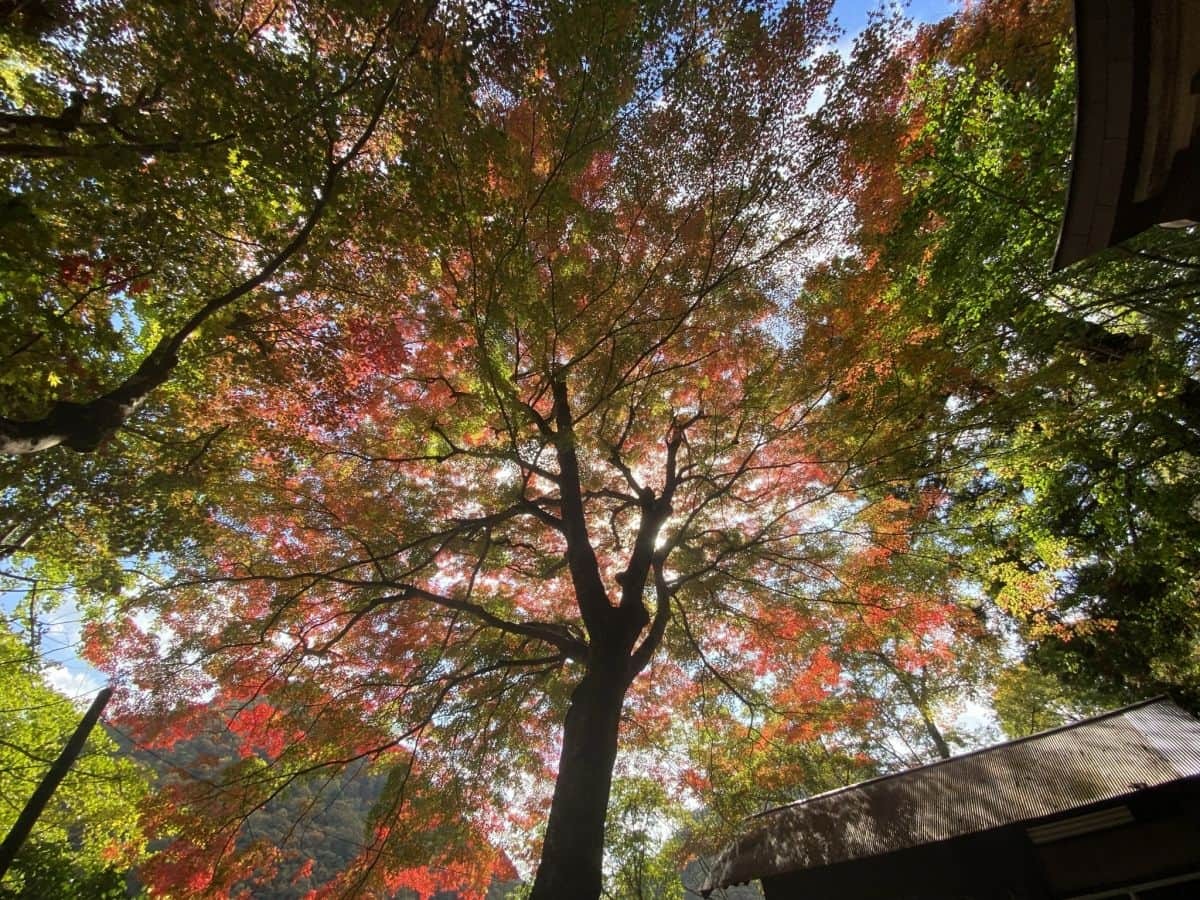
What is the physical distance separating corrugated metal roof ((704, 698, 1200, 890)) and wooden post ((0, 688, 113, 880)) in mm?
10818

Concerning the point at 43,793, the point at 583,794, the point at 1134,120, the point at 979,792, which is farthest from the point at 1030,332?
the point at 43,793

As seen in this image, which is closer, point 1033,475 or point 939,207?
point 939,207

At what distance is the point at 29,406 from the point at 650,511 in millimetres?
7395

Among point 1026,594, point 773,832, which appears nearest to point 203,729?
point 773,832

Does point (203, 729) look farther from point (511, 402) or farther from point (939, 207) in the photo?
point (939, 207)

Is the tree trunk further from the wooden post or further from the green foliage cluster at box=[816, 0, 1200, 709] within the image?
Answer: the wooden post

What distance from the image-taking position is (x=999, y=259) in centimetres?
571

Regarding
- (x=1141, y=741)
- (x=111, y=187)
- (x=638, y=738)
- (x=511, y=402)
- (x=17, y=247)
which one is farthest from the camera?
(x=638, y=738)

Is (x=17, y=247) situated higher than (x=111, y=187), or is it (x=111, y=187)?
(x=111, y=187)

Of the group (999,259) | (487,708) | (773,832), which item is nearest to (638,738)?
(773,832)

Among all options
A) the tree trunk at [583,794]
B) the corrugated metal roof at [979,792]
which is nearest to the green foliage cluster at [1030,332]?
the corrugated metal roof at [979,792]

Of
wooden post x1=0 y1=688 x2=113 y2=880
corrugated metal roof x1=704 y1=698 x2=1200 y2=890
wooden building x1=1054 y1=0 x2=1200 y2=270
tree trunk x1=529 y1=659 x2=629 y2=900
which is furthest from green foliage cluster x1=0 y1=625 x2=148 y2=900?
wooden building x1=1054 y1=0 x2=1200 y2=270

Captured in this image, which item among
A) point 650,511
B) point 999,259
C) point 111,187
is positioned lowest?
point 111,187

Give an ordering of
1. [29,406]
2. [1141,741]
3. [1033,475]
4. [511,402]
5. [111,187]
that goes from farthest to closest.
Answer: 1. [1033,475]
2. [1141,741]
3. [511,402]
4. [29,406]
5. [111,187]
